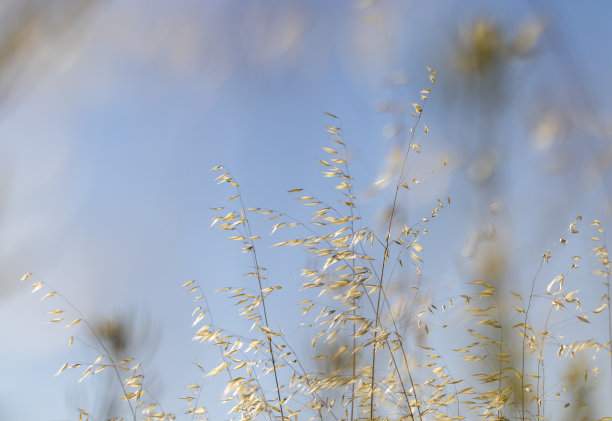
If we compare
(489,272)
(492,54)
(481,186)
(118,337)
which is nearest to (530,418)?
(489,272)

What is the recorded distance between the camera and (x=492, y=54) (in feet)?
9.05

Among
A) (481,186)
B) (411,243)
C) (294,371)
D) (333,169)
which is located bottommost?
(294,371)

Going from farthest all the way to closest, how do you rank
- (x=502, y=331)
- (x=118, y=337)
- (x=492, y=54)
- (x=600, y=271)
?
1. (x=118, y=337)
2. (x=492, y=54)
3. (x=600, y=271)
4. (x=502, y=331)

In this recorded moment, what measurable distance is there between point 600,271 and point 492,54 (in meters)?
0.99

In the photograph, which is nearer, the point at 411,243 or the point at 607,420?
the point at 607,420

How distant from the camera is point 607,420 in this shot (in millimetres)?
2117

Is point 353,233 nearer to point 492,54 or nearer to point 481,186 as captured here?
point 481,186

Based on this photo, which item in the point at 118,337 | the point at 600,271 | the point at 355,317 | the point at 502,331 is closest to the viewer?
the point at 355,317

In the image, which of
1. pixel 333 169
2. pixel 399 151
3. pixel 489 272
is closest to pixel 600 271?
pixel 489 272

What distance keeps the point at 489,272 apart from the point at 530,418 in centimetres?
49

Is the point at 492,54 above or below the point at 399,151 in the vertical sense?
above

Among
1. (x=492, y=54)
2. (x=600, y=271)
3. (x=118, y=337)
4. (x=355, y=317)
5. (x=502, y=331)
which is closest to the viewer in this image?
(x=355, y=317)

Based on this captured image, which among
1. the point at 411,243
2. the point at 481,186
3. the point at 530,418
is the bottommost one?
the point at 530,418

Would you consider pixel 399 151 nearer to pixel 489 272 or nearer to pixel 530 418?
pixel 489 272
